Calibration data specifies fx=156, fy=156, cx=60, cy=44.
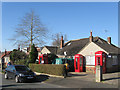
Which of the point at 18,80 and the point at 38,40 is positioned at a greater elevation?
the point at 38,40

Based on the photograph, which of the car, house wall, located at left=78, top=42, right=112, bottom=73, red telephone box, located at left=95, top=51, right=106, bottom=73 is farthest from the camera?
house wall, located at left=78, top=42, right=112, bottom=73

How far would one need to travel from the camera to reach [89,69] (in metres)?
21.9

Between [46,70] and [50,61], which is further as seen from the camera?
[50,61]

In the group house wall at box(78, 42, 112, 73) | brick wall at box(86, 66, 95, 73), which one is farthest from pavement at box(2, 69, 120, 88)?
brick wall at box(86, 66, 95, 73)

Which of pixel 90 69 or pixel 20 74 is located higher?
pixel 20 74

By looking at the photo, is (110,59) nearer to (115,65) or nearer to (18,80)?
(115,65)

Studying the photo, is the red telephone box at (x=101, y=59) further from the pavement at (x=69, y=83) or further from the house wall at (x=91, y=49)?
the pavement at (x=69, y=83)

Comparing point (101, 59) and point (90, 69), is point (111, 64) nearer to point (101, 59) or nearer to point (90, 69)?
point (90, 69)

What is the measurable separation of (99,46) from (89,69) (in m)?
3.50

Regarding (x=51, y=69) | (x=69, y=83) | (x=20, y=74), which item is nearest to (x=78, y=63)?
(x=51, y=69)

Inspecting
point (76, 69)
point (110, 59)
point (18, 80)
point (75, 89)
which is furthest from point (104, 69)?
point (18, 80)

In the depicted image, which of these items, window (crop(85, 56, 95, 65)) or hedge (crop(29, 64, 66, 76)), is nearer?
hedge (crop(29, 64, 66, 76))

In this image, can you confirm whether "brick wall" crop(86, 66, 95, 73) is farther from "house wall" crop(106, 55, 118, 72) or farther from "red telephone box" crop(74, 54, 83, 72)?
"house wall" crop(106, 55, 118, 72)

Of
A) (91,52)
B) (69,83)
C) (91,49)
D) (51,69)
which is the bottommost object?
(69,83)
